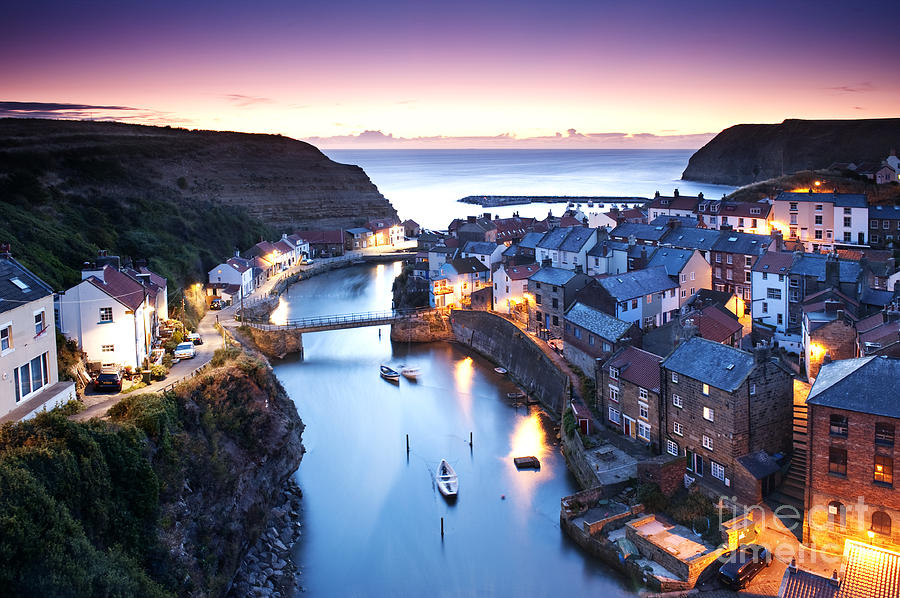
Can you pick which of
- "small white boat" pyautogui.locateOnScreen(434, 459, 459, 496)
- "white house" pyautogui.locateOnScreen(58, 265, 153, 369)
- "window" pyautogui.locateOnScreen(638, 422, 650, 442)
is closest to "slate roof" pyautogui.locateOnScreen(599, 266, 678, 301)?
"window" pyautogui.locateOnScreen(638, 422, 650, 442)

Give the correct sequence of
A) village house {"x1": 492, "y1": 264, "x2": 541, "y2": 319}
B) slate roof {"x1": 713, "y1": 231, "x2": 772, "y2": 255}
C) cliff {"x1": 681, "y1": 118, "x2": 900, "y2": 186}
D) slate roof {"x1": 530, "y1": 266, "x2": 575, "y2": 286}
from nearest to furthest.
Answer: slate roof {"x1": 530, "y1": 266, "x2": 575, "y2": 286} → slate roof {"x1": 713, "y1": 231, "x2": 772, "y2": 255} → village house {"x1": 492, "y1": 264, "x2": 541, "y2": 319} → cliff {"x1": 681, "y1": 118, "x2": 900, "y2": 186}

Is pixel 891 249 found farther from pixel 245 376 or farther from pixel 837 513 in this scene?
pixel 245 376

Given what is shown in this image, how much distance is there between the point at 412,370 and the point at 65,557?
850 inches

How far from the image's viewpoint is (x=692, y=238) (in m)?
35.9

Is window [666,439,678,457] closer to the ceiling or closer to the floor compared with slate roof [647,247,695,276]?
closer to the floor

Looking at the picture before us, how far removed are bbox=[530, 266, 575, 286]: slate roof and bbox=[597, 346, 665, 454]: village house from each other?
8.28 m

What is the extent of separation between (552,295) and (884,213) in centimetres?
2142

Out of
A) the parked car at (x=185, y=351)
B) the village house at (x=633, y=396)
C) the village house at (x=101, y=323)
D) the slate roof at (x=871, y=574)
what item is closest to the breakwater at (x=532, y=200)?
the village house at (x=633, y=396)

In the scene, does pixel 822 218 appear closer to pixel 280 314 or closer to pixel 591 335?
pixel 591 335

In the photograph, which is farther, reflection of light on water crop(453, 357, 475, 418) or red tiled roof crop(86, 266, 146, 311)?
reflection of light on water crop(453, 357, 475, 418)

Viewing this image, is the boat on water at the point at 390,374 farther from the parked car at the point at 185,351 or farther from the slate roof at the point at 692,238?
the slate roof at the point at 692,238

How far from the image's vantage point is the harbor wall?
26.5 metres

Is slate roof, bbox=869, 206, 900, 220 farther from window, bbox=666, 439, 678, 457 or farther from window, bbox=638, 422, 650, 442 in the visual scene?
window, bbox=666, 439, 678, 457

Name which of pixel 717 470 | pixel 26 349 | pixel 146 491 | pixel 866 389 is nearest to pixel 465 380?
pixel 717 470
